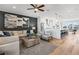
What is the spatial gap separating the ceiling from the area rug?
0.59 m

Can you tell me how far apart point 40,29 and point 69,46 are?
2.20 feet

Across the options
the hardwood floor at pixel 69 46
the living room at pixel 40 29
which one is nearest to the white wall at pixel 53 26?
the living room at pixel 40 29

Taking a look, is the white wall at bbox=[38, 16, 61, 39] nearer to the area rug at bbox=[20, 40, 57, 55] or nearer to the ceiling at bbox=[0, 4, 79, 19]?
the ceiling at bbox=[0, 4, 79, 19]

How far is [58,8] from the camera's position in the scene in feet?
8.31

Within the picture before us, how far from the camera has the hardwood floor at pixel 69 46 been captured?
2.51 meters

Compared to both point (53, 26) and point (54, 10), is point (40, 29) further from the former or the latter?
point (54, 10)

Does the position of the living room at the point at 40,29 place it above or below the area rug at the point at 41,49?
above

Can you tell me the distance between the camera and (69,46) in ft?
8.28

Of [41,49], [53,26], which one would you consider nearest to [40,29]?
[53,26]

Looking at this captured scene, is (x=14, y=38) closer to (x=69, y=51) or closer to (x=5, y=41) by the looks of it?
(x=5, y=41)

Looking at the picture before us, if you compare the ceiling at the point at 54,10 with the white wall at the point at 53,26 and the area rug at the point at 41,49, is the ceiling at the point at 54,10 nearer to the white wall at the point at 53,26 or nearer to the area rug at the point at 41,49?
the white wall at the point at 53,26
